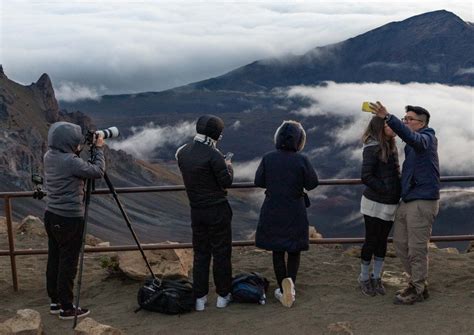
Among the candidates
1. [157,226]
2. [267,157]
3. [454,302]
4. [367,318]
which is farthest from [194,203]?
[157,226]

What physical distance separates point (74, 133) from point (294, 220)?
2.00 m

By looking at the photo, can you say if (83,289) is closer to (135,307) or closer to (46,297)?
(46,297)

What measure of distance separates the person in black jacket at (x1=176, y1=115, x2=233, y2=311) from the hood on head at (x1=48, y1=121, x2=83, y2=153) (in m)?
0.87

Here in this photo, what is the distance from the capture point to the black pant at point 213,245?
214 inches

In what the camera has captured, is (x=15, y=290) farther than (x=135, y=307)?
Yes

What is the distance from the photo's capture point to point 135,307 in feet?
19.4

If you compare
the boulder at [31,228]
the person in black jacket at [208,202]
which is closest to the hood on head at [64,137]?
the person in black jacket at [208,202]

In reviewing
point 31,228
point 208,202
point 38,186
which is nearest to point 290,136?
point 208,202

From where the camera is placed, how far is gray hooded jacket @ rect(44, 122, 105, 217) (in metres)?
5.17

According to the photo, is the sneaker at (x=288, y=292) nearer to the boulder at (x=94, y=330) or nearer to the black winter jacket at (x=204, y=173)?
the black winter jacket at (x=204, y=173)

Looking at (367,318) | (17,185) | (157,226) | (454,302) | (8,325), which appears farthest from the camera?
(157,226)

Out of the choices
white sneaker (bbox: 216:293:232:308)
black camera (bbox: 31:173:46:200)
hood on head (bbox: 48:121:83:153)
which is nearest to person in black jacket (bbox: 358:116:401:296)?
white sneaker (bbox: 216:293:232:308)

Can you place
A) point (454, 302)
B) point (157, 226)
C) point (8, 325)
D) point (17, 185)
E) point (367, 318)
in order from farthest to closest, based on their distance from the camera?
point (157, 226)
point (17, 185)
point (454, 302)
point (367, 318)
point (8, 325)

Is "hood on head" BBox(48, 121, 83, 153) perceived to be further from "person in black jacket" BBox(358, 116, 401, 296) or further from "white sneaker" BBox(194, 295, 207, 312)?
"person in black jacket" BBox(358, 116, 401, 296)
